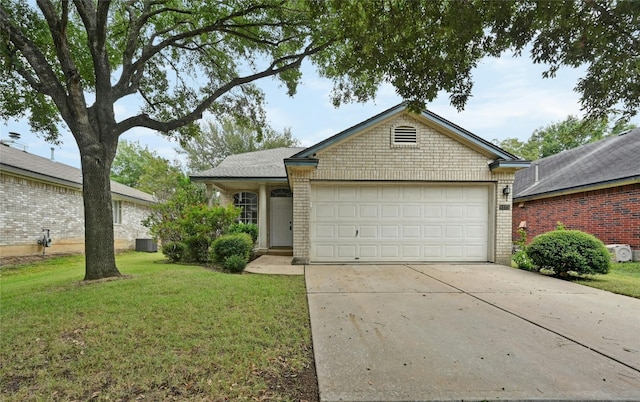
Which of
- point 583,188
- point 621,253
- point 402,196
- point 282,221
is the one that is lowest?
point 621,253

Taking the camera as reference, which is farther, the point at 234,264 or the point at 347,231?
the point at 347,231

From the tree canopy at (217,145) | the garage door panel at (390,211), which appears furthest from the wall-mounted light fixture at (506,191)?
the tree canopy at (217,145)

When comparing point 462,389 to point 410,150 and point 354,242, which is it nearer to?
point 354,242

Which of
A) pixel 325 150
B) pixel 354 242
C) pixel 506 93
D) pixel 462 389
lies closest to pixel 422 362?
pixel 462 389

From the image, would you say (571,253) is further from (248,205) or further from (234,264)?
(248,205)

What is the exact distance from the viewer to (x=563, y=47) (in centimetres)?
353

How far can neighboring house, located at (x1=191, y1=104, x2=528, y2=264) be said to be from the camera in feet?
27.8

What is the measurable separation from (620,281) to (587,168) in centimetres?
821

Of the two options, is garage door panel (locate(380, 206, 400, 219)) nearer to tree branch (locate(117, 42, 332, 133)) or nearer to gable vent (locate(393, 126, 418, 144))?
gable vent (locate(393, 126, 418, 144))

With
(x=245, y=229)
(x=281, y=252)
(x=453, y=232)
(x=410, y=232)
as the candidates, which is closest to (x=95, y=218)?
(x=245, y=229)

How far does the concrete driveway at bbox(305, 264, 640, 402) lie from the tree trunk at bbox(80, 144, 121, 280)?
4871 mm

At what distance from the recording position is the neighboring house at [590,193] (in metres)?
9.89

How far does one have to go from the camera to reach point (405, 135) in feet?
28.3

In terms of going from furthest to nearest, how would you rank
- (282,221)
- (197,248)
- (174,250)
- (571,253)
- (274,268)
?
(282,221) < (174,250) < (197,248) < (274,268) < (571,253)
